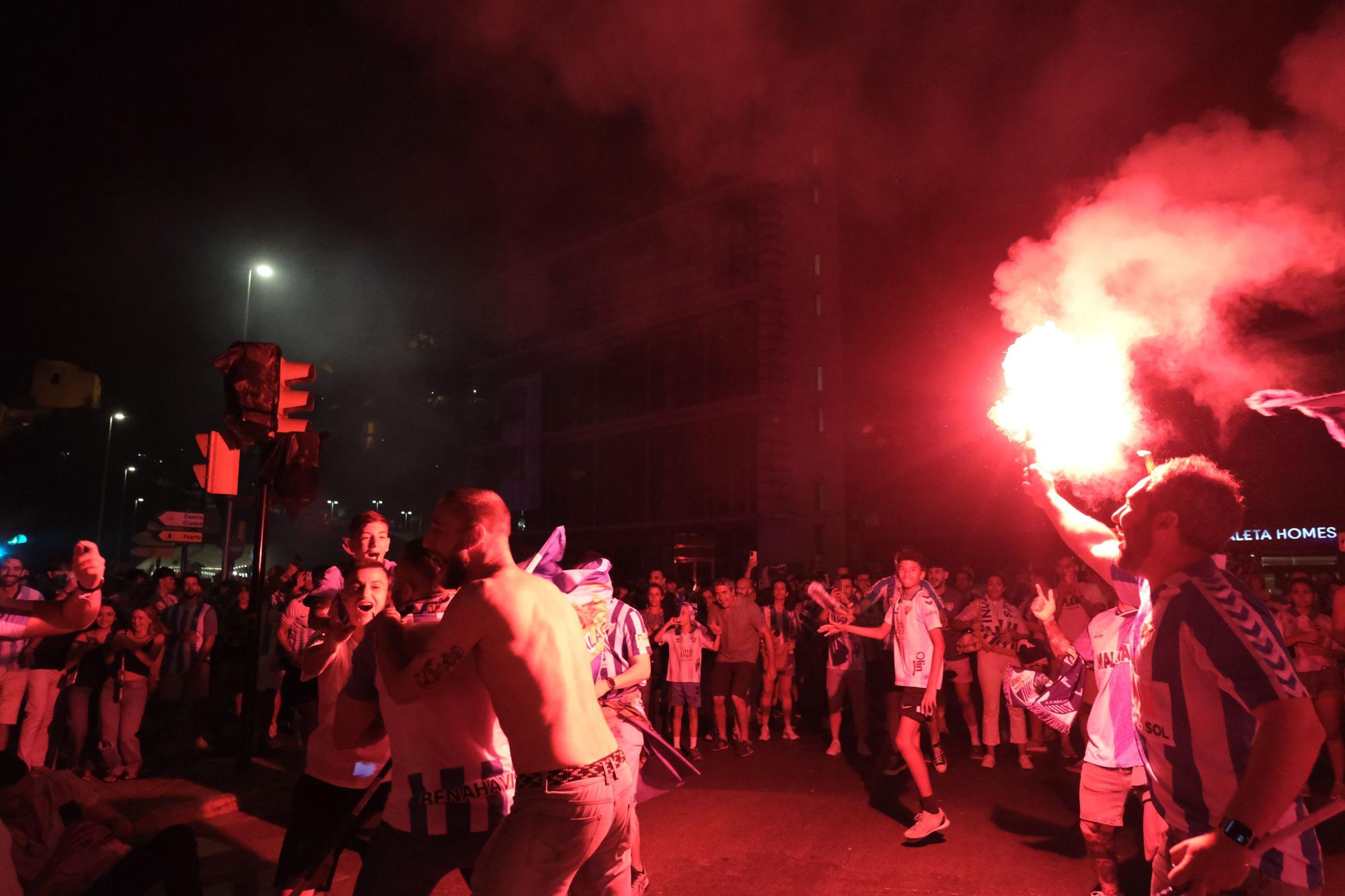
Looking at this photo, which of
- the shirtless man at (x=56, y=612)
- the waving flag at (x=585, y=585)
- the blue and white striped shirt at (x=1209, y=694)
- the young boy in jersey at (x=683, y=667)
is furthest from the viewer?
the young boy in jersey at (x=683, y=667)

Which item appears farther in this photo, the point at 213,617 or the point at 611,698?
Result: the point at 213,617

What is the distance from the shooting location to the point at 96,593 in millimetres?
3436

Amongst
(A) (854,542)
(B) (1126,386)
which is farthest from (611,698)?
(A) (854,542)

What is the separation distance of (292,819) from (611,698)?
5.60ft

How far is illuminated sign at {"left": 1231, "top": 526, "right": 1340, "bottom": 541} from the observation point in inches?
673

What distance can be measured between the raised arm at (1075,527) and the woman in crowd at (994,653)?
5332 mm

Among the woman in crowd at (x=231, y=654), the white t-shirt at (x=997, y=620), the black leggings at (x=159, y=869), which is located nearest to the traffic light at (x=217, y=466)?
the woman in crowd at (x=231, y=654)

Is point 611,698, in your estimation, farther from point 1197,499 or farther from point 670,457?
Answer: point 670,457

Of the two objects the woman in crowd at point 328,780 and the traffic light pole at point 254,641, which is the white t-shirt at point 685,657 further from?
the woman in crowd at point 328,780

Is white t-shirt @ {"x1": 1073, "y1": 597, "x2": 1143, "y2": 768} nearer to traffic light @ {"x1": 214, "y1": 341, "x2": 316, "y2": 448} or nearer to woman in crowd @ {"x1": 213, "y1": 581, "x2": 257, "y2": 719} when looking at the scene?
traffic light @ {"x1": 214, "y1": 341, "x2": 316, "y2": 448}

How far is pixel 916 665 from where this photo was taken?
6652mm

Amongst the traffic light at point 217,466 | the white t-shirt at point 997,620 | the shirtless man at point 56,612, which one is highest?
the traffic light at point 217,466

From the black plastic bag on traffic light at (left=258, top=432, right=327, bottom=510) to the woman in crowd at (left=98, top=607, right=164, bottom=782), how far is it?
219cm

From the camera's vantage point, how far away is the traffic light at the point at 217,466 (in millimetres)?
8086
